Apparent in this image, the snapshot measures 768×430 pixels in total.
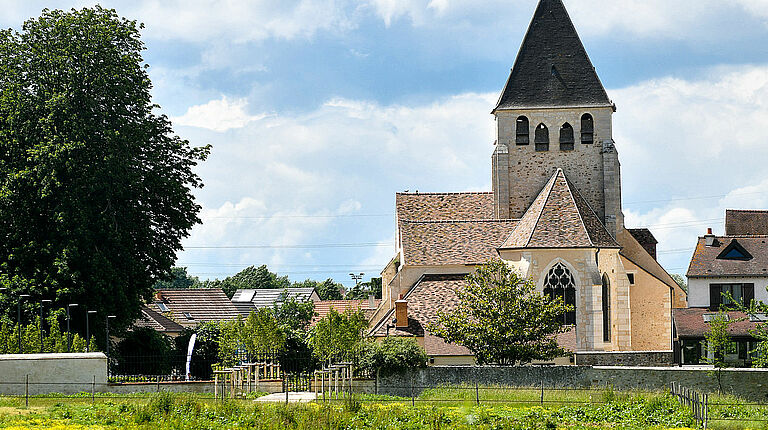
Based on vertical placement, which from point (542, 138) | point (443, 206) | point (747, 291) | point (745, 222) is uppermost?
point (542, 138)

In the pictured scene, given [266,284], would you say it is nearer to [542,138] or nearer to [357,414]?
[542,138]

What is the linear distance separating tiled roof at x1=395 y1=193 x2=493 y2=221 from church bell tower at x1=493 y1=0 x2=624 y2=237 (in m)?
1.91

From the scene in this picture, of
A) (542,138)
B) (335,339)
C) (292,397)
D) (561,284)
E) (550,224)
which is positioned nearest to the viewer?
(292,397)

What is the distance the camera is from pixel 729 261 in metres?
57.2

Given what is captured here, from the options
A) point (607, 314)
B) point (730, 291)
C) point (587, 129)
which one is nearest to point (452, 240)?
point (607, 314)

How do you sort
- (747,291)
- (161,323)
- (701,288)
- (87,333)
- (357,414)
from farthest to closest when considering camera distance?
1. (161,323)
2. (701,288)
3. (747,291)
4. (87,333)
5. (357,414)

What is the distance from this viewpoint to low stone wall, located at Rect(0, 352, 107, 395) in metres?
31.0

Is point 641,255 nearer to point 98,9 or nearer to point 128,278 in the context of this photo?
point 128,278

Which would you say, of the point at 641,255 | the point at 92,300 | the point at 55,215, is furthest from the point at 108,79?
the point at 641,255

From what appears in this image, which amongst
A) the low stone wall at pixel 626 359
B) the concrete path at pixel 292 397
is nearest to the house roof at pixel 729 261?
the low stone wall at pixel 626 359

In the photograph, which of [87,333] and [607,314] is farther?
[607,314]

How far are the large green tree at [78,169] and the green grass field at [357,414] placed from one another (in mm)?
9829

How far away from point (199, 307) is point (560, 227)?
38595mm

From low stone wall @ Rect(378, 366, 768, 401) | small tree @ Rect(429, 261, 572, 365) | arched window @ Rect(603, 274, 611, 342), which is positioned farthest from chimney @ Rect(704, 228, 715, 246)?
low stone wall @ Rect(378, 366, 768, 401)
